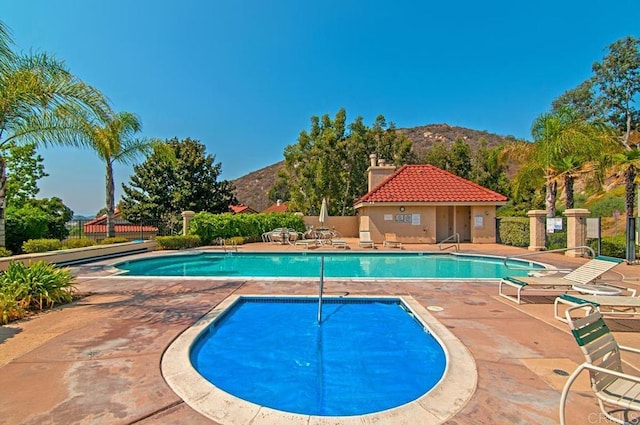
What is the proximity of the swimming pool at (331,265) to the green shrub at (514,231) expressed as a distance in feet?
14.6

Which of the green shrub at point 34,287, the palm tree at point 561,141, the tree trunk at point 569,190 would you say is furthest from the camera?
the tree trunk at point 569,190

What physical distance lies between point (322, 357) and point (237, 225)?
17.2 meters

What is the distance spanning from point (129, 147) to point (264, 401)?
18221 mm

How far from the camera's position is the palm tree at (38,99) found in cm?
739

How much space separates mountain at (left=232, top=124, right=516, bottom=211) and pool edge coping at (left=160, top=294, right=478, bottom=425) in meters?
48.9

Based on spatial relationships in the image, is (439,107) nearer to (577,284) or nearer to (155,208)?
(155,208)

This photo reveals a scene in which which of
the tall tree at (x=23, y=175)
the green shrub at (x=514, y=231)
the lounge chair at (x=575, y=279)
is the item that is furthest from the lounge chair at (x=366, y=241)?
the tall tree at (x=23, y=175)

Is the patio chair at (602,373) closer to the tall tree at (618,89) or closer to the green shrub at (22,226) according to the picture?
the green shrub at (22,226)

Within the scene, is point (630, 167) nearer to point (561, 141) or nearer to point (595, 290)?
point (561, 141)

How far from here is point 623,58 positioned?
1283 inches

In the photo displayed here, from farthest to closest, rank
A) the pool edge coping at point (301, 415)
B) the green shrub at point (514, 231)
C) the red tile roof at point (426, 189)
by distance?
the red tile roof at point (426, 189) → the green shrub at point (514, 231) → the pool edge coping at point (301, 415)

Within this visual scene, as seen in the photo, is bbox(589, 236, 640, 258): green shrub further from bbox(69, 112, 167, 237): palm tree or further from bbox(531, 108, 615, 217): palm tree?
bbox(69, 112, 167, 237): palm tree


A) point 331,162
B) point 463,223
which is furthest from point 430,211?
point 331,162

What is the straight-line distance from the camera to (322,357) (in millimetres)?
5203
